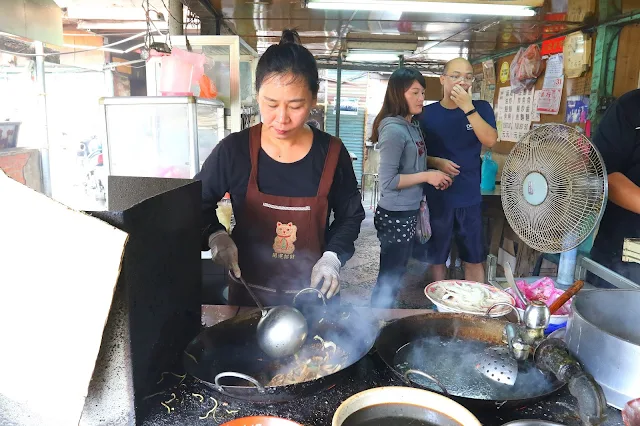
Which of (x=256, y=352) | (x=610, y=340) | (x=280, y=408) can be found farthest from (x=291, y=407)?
(x=610, y=340)

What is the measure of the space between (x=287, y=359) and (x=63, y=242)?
29.3 inches

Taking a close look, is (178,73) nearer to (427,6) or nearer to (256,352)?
(427,6)

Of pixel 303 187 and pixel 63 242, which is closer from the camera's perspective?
pixel 63 242

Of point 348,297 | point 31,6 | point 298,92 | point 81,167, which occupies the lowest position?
point 348,297

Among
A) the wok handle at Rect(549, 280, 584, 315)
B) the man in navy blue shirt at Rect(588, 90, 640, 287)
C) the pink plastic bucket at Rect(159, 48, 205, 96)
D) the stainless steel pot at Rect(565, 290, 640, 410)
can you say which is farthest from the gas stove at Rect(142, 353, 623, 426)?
the pink plastic bucket at Rect(159, 48, 205, 96)

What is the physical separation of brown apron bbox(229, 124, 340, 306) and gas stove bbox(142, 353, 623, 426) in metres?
0.83

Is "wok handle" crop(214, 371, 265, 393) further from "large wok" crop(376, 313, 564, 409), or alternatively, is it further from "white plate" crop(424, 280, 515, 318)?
"white plate" crop(424, 280, 515, 318)

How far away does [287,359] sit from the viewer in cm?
142

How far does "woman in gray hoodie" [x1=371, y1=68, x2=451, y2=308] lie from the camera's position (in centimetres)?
343

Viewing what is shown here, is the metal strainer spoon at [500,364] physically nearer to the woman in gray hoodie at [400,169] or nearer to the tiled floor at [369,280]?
the woman in gray hoodie at [400,169]

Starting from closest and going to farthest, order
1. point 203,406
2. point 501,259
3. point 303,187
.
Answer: point 203,406, point 303,187, point 501,259

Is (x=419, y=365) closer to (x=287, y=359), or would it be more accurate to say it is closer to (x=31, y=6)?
(x=287, y=359)

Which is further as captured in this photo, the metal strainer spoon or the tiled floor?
the tiled floor

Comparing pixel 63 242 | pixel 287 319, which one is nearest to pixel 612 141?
pixel 287 319
